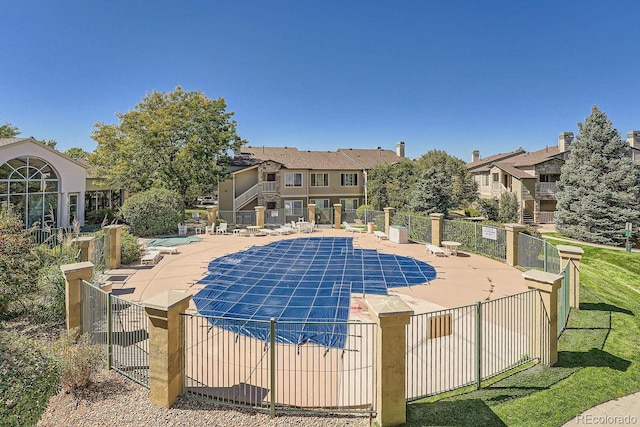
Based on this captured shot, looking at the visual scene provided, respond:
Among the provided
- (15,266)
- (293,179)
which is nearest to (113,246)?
(15,266)

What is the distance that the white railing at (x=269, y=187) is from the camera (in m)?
32.5

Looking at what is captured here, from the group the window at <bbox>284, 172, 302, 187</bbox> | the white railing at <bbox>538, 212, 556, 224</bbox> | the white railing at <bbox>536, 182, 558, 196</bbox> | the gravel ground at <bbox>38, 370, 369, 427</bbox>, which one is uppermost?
the window at <bbox>284, 172, 302, 187</bbox>

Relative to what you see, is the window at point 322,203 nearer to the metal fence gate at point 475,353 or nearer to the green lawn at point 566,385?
the green lawn at point 566,385

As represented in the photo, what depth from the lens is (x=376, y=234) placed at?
71.8 ft

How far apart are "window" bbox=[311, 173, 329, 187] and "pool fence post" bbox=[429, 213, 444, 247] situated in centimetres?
1777

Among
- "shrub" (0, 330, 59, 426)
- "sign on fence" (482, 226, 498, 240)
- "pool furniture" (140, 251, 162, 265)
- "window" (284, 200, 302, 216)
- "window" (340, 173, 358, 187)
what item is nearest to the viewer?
"shrub" (0, 330, 59, 426)

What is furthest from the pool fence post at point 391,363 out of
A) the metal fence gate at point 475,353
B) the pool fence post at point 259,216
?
the pool fence post at point 259,216

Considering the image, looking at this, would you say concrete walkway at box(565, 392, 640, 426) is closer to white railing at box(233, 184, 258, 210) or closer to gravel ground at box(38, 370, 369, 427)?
gravel ground at box(38, 370, 369, 427)

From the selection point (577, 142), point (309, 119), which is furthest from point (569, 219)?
point (309, 119)

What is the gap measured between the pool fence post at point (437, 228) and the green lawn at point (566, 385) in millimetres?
10155

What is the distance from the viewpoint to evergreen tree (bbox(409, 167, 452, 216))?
2578 centimetres

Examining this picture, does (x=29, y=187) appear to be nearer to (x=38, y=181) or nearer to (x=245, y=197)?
(x=38, y=181)

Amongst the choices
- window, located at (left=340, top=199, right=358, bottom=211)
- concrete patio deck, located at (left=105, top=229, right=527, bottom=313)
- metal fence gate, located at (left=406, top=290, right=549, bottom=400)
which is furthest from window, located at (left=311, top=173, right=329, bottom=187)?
metal fence gate, located at (left=406, top=290, right=549, bottom=400)

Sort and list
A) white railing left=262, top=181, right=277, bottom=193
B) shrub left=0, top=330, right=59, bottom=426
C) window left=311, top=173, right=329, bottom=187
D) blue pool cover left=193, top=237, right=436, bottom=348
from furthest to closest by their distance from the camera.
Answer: window left=311, top=173, right=329, bottom=187 → white railing left=262, top=181, right=277, bottom=193 → blue pool cover left=193, top=237, right=436, bottom=348 → shrub left=0, top=330, right=59, bottom=426
